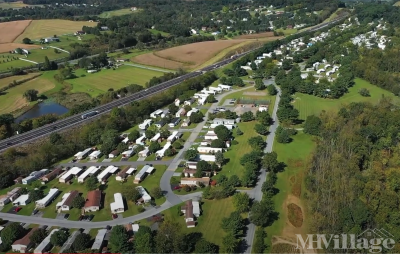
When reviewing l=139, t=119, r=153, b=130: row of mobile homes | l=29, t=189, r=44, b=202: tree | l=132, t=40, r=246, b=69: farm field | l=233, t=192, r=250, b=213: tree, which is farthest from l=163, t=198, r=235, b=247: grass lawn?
l=132, t=40, r=246, b=69: farm field

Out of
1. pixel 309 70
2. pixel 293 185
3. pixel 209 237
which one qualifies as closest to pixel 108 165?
pixel 209 237

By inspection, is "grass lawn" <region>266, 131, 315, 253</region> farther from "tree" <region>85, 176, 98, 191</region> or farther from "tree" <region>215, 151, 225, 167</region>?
A: "tree" <region>85, 176, 98, 191</region>

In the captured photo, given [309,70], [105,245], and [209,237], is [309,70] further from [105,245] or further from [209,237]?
[105,245]

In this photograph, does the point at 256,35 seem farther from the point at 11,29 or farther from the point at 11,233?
the point at 11,233

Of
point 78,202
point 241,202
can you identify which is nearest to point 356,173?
point 241,202

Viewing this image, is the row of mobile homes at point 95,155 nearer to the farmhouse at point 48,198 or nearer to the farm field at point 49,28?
the farmhouse at point 48,198

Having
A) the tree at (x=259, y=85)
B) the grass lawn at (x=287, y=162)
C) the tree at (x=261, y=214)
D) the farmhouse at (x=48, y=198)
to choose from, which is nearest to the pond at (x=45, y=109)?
the farmhouse at (x=48, y=198)
